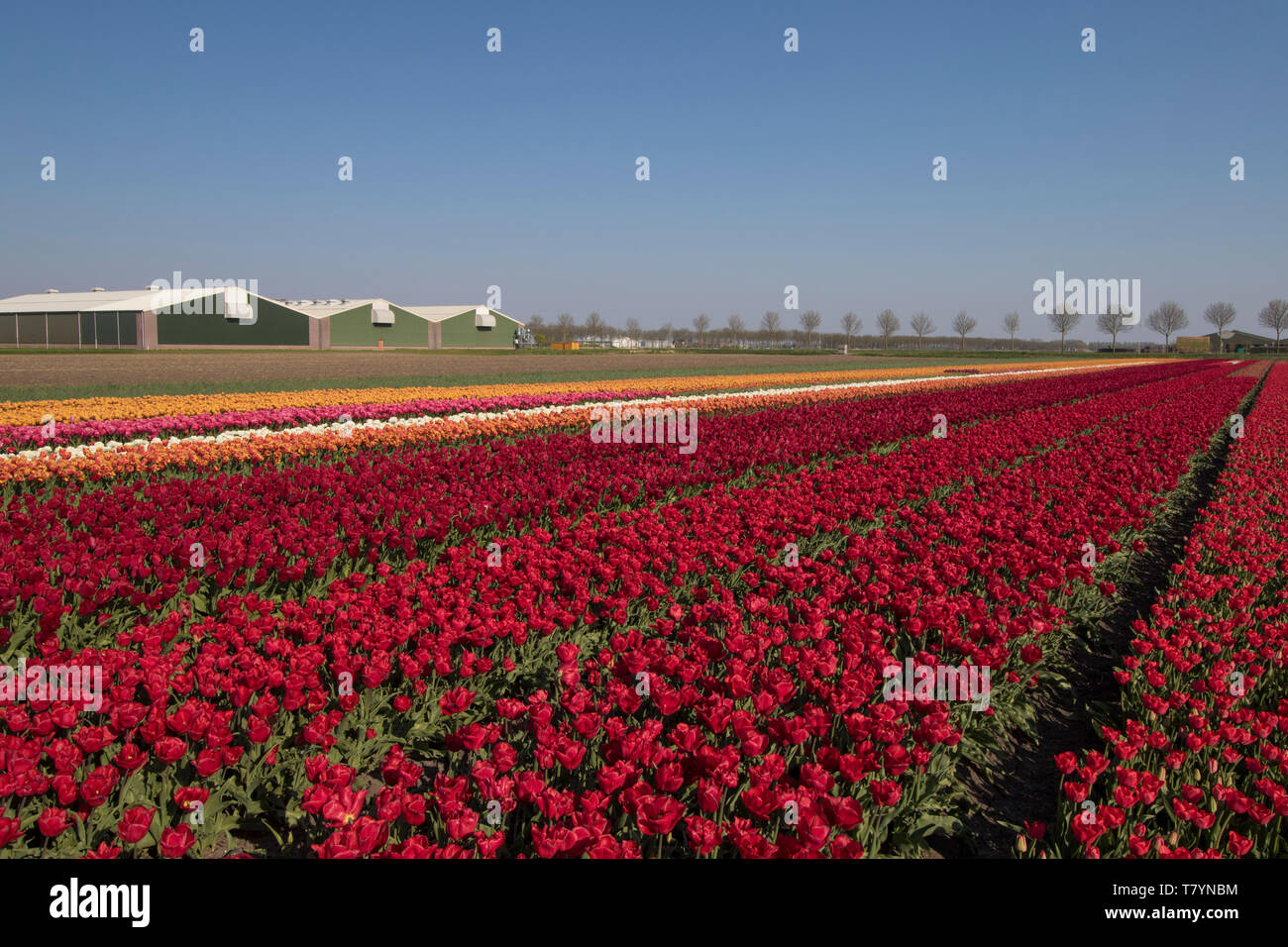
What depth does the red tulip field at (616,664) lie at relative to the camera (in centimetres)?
269

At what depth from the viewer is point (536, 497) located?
293 inches

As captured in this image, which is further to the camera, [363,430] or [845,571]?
[363,430]

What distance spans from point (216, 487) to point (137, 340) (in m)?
63.1

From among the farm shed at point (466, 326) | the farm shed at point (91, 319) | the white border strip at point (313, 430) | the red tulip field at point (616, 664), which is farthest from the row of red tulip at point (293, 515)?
the farm shed at point (466, 326)

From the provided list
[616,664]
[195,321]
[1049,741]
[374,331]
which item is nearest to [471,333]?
[374,331]

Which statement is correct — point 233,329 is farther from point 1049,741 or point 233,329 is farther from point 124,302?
point 1049,741

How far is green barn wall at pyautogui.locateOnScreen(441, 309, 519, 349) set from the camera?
8548 cm

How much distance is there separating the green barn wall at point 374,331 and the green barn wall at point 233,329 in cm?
417

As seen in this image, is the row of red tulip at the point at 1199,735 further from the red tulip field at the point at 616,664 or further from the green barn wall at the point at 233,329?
the green barn wall at the point at 233,329

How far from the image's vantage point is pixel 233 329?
6462 cm

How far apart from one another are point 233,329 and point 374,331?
14.8 metres
